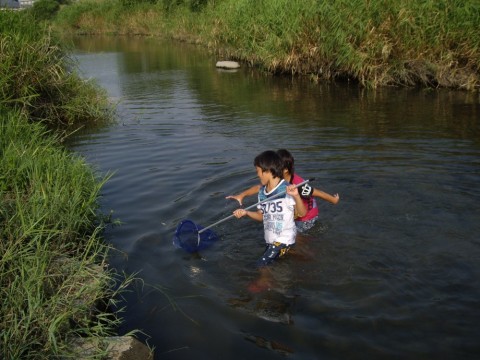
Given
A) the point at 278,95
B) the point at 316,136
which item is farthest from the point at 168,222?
the point at 278,95

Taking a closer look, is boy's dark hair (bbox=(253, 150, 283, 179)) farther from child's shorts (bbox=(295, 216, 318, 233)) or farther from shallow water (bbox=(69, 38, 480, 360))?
child's shorts (bbox=(295, 216, 318, 233))

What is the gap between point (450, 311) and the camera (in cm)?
420

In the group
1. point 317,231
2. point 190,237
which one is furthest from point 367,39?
point 190,237

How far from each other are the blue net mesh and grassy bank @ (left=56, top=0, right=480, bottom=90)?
10359mm

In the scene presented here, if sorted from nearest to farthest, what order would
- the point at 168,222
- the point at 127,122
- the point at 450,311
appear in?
the point at 450,311
the point at 168,222
the point at 127,122

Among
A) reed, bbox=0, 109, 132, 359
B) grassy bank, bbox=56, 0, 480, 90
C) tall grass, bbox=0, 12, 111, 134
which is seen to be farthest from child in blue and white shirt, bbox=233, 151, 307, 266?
grassy bank, bbox=56, 0, 480, 90

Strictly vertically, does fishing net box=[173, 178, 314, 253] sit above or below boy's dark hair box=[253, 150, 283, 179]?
below

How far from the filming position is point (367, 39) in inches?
559

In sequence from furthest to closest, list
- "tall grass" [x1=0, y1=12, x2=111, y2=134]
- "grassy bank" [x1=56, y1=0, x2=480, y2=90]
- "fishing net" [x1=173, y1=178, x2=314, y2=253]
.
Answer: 1. "grassy bank" [x1=56, y1=0, x2=480, y2=90]
2. "tall grass" [x1=0, y1=12, x2=111, y2=134]
3. "fishing net" [x1=173, y1=178, x2=314, y2=253]

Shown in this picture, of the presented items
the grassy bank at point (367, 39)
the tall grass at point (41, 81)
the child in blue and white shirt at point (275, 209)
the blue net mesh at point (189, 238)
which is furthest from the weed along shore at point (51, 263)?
the grassy bank at point (367, 39)

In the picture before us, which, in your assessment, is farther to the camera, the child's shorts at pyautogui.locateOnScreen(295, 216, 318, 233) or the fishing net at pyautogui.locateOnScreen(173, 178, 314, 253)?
the child's shorts at pyautogui.locateOnScreen(295, 216, 318, 233)

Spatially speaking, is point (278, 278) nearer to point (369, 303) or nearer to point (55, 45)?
point (369, 303)

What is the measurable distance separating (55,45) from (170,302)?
855cm

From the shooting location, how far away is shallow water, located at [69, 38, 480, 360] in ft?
13.1
